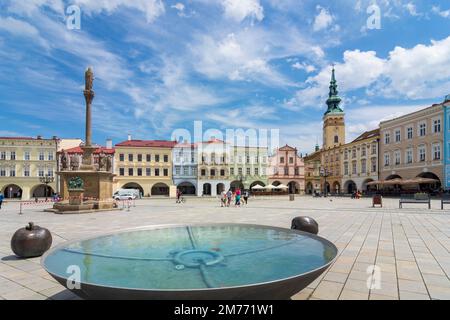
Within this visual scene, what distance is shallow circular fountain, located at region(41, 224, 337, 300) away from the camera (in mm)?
2877

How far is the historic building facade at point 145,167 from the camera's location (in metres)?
51.5

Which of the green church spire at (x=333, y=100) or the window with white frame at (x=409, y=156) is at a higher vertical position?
the green church spire at (x=333, y=100)

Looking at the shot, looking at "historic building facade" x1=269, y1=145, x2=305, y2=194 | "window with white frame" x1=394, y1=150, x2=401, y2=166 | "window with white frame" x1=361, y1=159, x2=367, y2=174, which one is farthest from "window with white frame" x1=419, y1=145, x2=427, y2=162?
"historic building facade" x1=269, y1=145, x2=305, y2=194

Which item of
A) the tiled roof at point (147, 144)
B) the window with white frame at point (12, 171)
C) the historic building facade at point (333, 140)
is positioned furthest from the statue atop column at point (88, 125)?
the historic building facade at point (333, 140)

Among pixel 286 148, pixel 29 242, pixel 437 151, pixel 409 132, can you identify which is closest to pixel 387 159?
pixel 409 132

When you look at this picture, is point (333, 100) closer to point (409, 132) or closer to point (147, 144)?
point (409, 132)

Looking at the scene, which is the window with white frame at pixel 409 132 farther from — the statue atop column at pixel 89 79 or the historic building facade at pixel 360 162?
the statue atop column at pixel 89 79

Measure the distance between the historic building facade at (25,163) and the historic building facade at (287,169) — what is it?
42563mm

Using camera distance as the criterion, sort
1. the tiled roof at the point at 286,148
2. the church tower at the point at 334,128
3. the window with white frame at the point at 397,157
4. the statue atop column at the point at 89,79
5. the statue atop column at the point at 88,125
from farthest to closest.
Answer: the church tower at the point at 334,128 → the tiled roof at the point at 286,148 → the window with white frame at the point at 397,157 → the statue atop column at the point at 89,79 → the statue atop column at the point at 88,125

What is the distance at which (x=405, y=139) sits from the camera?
141 feet

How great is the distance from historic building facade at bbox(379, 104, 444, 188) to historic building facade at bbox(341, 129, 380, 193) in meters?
1.76

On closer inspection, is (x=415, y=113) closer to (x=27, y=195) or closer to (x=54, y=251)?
(x=54, y=251)
